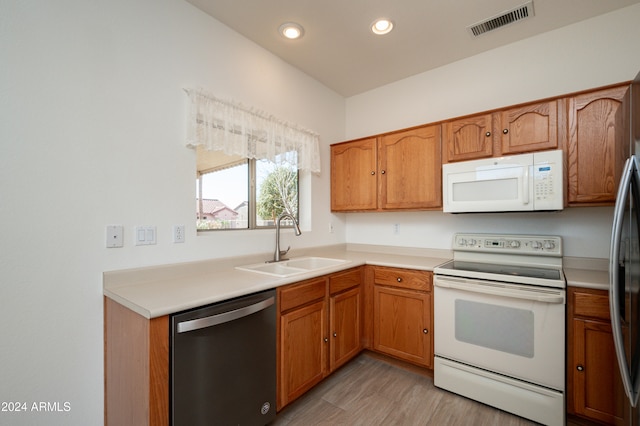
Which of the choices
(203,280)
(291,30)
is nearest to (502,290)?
(203,280)

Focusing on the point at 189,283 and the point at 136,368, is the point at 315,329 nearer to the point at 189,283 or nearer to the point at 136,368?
the point at 189,283

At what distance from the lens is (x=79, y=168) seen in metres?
1.41

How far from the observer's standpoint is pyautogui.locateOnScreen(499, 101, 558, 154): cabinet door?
6.25ft

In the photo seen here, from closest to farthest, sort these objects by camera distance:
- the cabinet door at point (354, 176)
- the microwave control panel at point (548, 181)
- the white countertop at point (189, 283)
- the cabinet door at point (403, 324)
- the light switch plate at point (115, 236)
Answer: the white countertop at point (189, 283) → the light switch plate at point (115, 236) → the microwave control panel at point (548, 181) → the cabinet door at point (403, 324) → the cabinet door at point (354, 176)

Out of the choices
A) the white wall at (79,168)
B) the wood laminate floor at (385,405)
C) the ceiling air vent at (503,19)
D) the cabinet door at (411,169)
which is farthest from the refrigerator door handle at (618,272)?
the white wall at (79,168)

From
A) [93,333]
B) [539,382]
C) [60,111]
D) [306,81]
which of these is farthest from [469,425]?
[306,81]

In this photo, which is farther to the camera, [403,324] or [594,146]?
[403,324]

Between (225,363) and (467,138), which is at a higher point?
(467,138)

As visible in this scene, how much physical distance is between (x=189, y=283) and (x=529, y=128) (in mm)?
2524

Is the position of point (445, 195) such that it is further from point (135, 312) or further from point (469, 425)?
point (135, 312)

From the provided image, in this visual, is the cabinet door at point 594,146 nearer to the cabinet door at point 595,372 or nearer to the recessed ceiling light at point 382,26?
the cabinet door at point 595,372

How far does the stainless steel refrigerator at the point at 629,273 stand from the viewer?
3.59 feet

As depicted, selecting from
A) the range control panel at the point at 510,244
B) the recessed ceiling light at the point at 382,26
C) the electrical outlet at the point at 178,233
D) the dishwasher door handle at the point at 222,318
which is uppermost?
the recessed ceiling light at the point at 382,26

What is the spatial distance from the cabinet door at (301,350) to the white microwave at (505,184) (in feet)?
4.52
